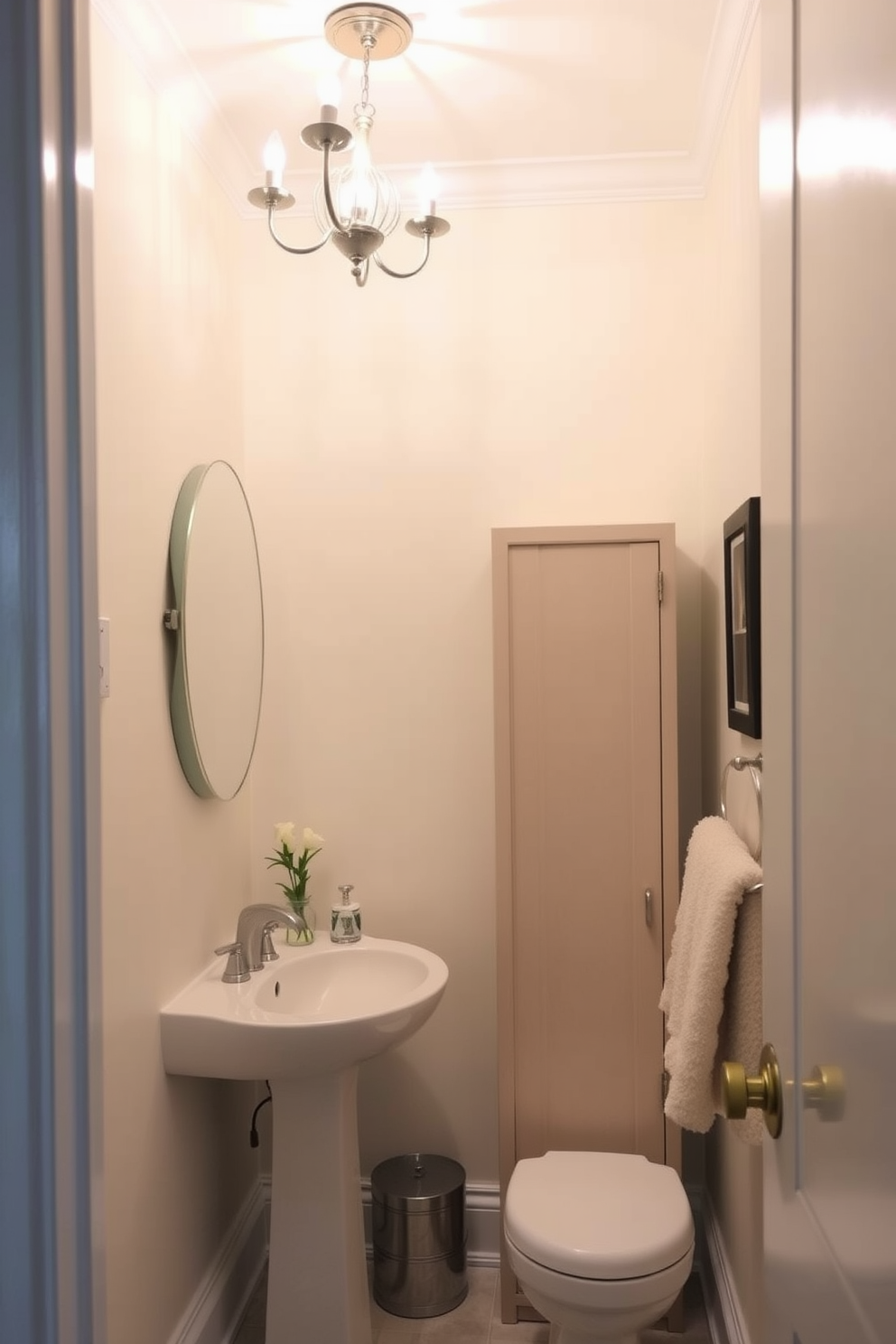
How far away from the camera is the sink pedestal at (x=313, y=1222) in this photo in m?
2.07

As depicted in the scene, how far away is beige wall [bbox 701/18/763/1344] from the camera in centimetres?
189

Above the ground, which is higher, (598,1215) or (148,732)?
(148,732)

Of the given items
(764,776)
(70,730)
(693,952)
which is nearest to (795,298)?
(764,776)

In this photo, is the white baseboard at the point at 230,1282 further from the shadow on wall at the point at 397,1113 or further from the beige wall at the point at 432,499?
the shadow on wall at the point at 397,1113

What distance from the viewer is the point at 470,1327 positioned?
2.29 m

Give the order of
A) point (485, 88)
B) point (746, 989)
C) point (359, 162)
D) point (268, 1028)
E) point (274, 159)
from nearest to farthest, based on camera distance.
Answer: point (746, 989) < point (274, 159) < point (268, 1028) < point (359, 162) < point (485, 88)

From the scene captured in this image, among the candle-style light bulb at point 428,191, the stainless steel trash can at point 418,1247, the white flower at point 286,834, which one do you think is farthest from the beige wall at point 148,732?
the candle-style light bulb at point 428,191

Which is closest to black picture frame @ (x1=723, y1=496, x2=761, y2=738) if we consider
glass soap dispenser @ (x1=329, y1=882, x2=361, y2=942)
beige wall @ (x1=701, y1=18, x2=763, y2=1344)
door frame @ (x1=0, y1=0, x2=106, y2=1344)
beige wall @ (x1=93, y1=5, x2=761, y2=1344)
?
beige wall @ (x1=701, y1=18, x2=763, y2=1344)

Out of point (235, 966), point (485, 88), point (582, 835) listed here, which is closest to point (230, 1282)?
point (235, 966)

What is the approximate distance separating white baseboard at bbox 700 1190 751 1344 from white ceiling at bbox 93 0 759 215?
7.83ft

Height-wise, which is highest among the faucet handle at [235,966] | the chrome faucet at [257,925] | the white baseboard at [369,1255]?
the chrome faucet at [257,925]

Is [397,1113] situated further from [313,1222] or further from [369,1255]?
[313,1222]

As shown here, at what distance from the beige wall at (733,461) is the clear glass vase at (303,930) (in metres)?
0.99

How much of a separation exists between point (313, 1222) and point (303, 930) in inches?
23.1
